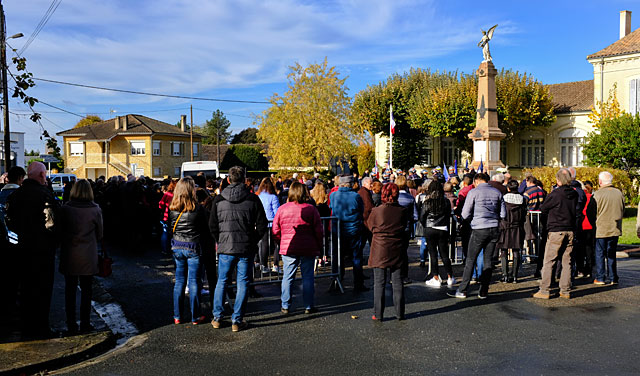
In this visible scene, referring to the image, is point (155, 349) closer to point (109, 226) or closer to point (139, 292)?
point (139, 292)

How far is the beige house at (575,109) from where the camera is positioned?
31.5 meters

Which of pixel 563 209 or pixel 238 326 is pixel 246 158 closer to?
pixel 563 209

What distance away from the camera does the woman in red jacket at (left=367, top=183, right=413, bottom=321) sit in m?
6.73

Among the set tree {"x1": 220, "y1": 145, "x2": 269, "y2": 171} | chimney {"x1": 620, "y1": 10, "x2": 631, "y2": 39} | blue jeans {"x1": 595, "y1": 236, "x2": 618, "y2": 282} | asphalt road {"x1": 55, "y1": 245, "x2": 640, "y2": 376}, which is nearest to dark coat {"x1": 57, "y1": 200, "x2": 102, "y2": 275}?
asphalt road {"x1": 55, "y1": 245, "x2": 640, "y2": 376}

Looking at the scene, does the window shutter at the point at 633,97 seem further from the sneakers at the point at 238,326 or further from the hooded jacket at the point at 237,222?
the sneakers at the point at 238,326

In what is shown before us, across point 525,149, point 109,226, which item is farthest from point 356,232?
point 525,149

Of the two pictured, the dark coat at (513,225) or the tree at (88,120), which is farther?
the tree at (88,120)

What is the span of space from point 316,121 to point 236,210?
88.2 feet

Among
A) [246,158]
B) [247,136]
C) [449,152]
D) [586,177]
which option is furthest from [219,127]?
[586,177]

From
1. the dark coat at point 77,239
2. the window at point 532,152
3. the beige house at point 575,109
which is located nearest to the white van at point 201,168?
the dark coat at point 77,239

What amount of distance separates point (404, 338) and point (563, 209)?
3390 millimetres

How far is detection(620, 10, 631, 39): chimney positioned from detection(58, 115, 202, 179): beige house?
3945 centimetres

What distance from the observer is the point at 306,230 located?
702cm

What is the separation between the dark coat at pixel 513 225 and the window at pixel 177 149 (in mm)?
54600
